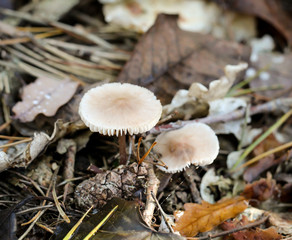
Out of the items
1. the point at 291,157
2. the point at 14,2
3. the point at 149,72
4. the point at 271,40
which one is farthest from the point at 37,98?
the point at 271,40

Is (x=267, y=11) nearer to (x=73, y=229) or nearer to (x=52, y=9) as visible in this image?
(x=52, y=9)

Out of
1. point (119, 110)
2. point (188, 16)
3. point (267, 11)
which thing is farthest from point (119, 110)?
point (267, 11)

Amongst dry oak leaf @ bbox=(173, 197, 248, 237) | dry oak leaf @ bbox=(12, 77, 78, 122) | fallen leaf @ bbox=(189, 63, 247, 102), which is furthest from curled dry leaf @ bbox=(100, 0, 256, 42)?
dry oak leaf @ bbox=(173, 197, 248, 237)

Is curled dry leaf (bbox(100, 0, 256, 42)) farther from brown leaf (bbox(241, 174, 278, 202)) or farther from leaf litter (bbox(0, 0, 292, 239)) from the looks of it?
brown leaf (bbox(241, 174, 278, 202))

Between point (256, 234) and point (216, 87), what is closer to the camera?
point (256, 234)

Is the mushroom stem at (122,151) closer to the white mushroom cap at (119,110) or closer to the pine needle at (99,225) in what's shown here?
the white mushroom cap at (119,110)

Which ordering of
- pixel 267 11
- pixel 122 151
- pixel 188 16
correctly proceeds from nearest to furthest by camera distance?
pixel 122 151, pixel 188 16, pixel 267 11

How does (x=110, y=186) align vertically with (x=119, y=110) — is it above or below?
below

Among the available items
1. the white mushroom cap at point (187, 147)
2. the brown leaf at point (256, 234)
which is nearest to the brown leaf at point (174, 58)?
the white mushroom cap at point (187, 147)
